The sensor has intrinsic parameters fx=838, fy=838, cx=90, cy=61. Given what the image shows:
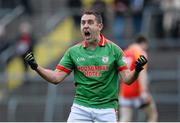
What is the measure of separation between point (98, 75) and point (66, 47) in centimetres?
1192

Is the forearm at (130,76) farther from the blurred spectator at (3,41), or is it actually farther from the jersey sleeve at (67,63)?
the blurred spectator at (3,41)

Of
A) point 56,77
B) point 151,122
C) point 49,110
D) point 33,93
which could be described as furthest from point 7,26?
point 56,77

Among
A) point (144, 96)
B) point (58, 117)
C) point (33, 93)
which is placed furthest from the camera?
point (33, 93)

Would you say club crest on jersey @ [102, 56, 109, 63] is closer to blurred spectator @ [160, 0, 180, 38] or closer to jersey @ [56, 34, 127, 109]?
jersey @ [56, 34, 127, 109]

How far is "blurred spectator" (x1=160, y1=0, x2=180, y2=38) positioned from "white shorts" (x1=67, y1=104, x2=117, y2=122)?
475 inches

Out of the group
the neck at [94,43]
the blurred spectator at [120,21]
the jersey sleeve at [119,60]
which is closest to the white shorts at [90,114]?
the jersey sleeve at [119,60]

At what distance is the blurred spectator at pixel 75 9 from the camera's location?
906 inches

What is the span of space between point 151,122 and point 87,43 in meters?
5.78


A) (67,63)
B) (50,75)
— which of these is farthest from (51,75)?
(67,63)

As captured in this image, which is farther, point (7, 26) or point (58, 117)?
point (7, 26)

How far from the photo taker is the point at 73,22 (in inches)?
910

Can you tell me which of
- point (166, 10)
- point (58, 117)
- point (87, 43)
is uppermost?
point (166, 10)

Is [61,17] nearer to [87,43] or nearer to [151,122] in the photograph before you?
[151,122]

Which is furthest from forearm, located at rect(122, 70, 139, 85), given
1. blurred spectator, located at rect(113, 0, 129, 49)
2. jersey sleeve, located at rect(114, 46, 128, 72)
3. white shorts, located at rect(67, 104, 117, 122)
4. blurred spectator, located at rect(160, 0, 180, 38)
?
blurred spectator, located at rect(160, 0, 180, 38)
